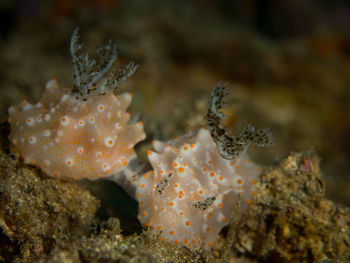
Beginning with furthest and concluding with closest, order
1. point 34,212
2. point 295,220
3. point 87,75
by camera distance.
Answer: point 295,220 → point 87,75 → point 34,212

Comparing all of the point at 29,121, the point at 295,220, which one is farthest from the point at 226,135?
the point at 29,121

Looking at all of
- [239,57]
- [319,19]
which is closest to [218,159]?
[239,57]

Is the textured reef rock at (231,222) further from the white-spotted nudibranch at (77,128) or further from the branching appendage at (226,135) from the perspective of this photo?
the branching appendage at (226,135)

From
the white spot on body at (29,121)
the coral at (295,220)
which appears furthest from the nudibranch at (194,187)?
the white spot on body at (29,121)

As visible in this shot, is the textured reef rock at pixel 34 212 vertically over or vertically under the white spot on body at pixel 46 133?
under

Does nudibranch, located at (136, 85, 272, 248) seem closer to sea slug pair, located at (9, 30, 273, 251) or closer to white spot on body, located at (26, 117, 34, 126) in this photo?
sea slug pair, located at (9, 30, 273, 251)

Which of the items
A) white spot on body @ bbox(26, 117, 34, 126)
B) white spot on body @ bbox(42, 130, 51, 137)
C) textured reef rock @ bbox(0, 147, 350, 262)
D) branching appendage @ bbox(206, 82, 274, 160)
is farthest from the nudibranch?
white spot on body @ bbox(26, 117, 34, 126)

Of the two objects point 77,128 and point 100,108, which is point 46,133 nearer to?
point 77,128
